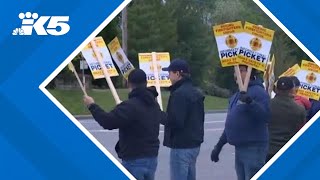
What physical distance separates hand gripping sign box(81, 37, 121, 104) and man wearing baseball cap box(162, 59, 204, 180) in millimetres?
779

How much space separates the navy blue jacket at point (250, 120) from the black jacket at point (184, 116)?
0.30 meters

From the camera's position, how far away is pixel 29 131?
11.1ft

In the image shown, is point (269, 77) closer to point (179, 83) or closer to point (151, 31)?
point (179, 83)

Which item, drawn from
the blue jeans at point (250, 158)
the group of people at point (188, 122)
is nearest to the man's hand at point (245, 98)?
the group of people at point (188, 122)

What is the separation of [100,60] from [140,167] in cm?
76

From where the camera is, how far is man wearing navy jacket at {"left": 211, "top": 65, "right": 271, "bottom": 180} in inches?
180

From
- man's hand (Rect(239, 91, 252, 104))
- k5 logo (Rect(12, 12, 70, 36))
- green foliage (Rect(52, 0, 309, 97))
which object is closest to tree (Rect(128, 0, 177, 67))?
green foliage (Rect(52, 0, 309, 97))

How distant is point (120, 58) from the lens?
4258mm

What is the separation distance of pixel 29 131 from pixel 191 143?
183 cm

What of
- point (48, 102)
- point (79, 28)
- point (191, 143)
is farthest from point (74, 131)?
point (191, 143)

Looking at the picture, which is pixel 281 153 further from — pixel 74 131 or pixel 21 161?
pixel 21 161

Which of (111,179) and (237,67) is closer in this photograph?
(111,179)

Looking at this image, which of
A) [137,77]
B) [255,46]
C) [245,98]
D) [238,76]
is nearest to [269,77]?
[245,98]

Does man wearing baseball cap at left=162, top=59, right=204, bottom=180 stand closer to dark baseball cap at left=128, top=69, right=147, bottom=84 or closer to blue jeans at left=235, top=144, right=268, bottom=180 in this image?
blue jeans at left=235, top=144, right=268, bottom=180
